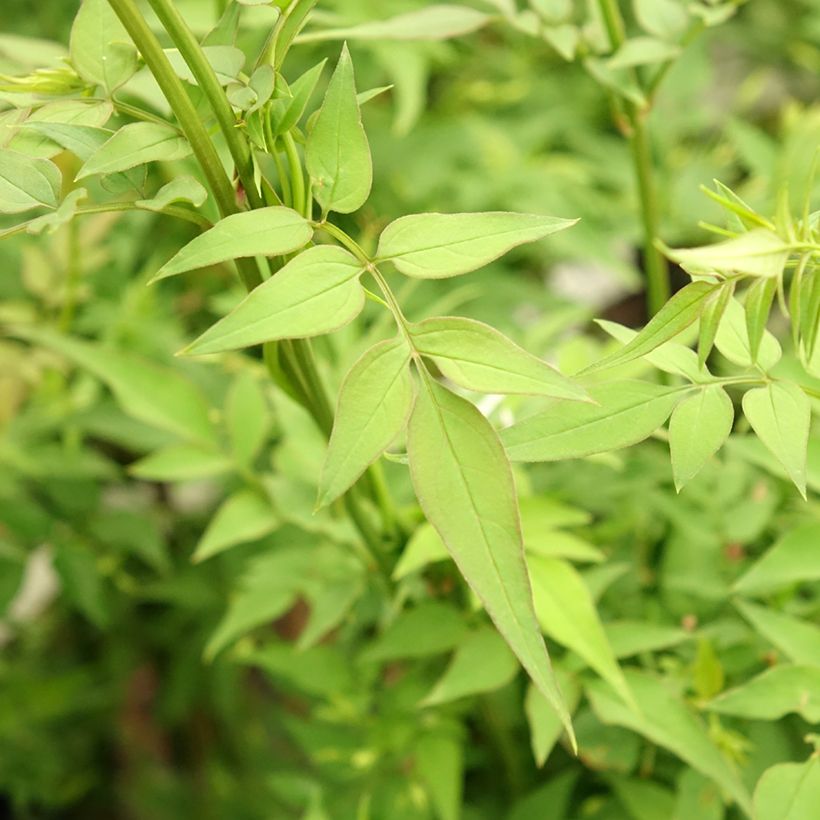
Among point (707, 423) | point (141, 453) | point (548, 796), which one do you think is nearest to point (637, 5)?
point (707, 423)

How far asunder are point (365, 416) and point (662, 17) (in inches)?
16.0

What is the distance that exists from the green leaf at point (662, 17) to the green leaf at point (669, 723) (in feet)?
1.24

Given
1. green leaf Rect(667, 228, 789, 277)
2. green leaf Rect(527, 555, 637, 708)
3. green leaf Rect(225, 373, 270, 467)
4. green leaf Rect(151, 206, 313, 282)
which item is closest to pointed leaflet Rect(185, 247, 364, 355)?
green leaf Rect(151, 206, 313, 282)

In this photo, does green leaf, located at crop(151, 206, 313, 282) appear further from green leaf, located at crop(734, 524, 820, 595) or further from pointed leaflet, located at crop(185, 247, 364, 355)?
green leaf, located at crop(734, 524, 820, 595)

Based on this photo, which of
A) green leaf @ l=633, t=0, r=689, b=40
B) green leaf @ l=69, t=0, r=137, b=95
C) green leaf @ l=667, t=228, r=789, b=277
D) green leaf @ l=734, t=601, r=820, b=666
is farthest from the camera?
green leaf @ l=633, t=0, r=689, b=40

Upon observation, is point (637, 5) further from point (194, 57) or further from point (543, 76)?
point (543, 76)

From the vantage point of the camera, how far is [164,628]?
1.15 meters

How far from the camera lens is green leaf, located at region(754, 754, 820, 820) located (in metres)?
0.42

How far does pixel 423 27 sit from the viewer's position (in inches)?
23.2

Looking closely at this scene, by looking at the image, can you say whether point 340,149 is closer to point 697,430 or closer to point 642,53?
point 697,430

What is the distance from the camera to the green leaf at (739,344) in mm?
414

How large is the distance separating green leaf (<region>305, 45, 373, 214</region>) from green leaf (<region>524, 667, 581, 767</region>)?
0.29 meters

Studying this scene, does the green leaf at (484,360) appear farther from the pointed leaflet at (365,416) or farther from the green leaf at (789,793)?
the green leaf at (789,793)

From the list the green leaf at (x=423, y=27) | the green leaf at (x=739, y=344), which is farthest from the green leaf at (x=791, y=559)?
the green leaf at (x=423, y=27)
